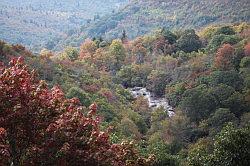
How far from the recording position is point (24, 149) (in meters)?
14.4

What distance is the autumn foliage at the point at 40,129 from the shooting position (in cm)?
1402

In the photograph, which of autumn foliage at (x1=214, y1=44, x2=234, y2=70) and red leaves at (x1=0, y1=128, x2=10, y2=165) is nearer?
red leaves at (x1=0, y1=128, x2=10, y2=165)

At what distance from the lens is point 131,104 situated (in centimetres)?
6644

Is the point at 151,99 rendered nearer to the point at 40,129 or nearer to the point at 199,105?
the point at 199,105

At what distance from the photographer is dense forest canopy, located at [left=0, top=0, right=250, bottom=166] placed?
14.3 meters

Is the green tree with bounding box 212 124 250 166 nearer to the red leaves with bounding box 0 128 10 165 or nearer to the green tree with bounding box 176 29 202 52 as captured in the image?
the red leaves with bounding box 0 128 10 165

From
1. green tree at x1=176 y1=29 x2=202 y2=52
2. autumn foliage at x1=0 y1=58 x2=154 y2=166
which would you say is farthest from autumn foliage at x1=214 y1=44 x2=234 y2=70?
autumn foliage at x1=0 y1=58 x2=154 y2=166

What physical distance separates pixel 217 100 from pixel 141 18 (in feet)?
408

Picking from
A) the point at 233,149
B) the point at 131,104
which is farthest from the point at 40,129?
the point at 131,104

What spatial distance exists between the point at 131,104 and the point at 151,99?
9652 millimetres

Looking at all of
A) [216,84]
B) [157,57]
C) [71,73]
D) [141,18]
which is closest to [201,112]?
[216,84]

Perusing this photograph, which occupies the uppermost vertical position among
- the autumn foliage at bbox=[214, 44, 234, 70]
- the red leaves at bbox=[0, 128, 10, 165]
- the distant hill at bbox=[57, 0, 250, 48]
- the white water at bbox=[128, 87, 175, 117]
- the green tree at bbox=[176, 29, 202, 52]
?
the red leaves at bbox=[0, 128, 10, 165]

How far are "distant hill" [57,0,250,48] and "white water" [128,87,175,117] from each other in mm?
58821

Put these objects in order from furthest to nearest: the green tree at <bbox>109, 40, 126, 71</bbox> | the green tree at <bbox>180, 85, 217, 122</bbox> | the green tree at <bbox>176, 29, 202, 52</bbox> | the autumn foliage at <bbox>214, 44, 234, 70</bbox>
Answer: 1. the green tree at <bbox>176, 29, 202, 52</bbox>
2. the green tree at <bbox>109, 40, 126, 71</bbox>
3. the autumn foliage at <bbox>214, 44, 234, 70</bbox>
4. the green tree at <bbox>180, 85, 217, 122</bbox>
